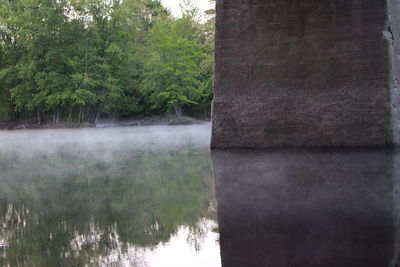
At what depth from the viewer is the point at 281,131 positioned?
621cm

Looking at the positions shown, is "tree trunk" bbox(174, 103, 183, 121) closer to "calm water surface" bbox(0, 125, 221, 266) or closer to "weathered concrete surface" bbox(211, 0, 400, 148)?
"weathered concrete surface" bbox(211, 0, 400, 148)

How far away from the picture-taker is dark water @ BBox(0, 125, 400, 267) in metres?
1.93

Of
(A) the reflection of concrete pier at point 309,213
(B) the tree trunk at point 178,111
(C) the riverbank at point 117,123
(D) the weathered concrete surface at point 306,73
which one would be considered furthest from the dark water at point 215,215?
(B) the tree trunk at point 178,111

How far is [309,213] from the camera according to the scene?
2.58m

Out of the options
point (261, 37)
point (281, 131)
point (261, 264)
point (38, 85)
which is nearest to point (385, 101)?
point (281, 131)

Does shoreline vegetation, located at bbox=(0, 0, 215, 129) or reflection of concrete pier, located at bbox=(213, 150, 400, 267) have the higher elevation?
shoreline vegetation, located at bbox=(0, 0, 215, 129)

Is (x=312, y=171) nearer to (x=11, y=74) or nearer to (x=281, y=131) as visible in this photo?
(x=281, y=131)

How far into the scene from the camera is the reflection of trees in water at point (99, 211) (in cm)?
211

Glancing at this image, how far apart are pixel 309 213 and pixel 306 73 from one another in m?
3.82

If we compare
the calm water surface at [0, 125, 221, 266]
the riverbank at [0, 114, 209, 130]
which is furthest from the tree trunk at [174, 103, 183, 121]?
the calm water surface at [0, 125, 221, 266]

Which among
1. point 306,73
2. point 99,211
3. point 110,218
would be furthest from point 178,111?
point 110,218

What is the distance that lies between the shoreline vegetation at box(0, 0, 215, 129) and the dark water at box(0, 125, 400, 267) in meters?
21.5

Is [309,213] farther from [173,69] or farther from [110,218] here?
[173,69]

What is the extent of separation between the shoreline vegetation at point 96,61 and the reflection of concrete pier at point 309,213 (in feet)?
71.2
